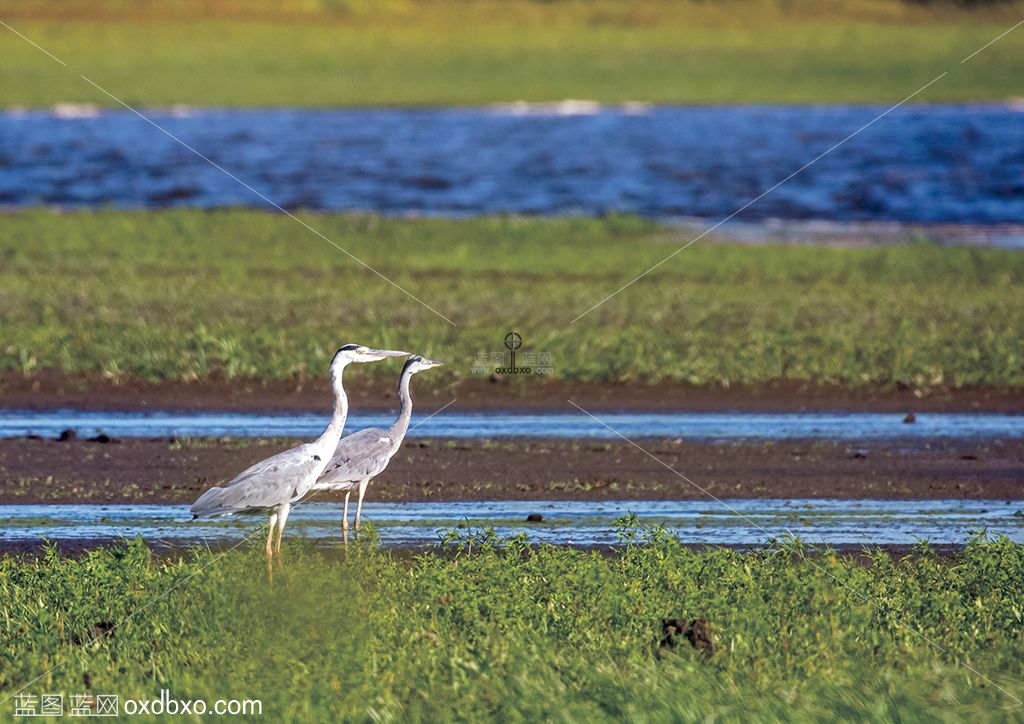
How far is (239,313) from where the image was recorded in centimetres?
1617

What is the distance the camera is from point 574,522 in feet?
31.6

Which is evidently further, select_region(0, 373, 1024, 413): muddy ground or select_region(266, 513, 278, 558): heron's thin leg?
select_region(0, 373, 1024, 413): muddy ground

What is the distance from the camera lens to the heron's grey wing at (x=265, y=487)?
7.74m

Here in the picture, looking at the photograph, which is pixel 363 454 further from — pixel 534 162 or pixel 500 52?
pixel 500 52

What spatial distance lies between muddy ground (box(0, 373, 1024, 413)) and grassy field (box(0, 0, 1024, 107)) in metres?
45.0

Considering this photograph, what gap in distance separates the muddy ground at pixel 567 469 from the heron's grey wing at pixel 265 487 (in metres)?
2.42

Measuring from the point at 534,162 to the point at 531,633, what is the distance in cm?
3202

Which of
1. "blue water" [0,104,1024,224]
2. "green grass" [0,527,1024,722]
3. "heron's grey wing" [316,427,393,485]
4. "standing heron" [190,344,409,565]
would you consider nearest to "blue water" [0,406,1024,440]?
"heron's grey wing" [316,427,393,485]

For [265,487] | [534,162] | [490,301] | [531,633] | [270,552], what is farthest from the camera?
[534,162]

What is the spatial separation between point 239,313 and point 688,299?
4.73 metres

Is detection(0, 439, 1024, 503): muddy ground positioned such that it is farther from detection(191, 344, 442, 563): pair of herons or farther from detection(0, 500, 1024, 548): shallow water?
detection(191, 344, 442, 563): pair of herons

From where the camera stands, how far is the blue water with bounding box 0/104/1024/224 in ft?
101

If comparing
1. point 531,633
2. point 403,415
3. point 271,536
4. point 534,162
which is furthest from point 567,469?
point 534,162

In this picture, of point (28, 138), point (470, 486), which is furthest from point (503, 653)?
point (28, 138)
